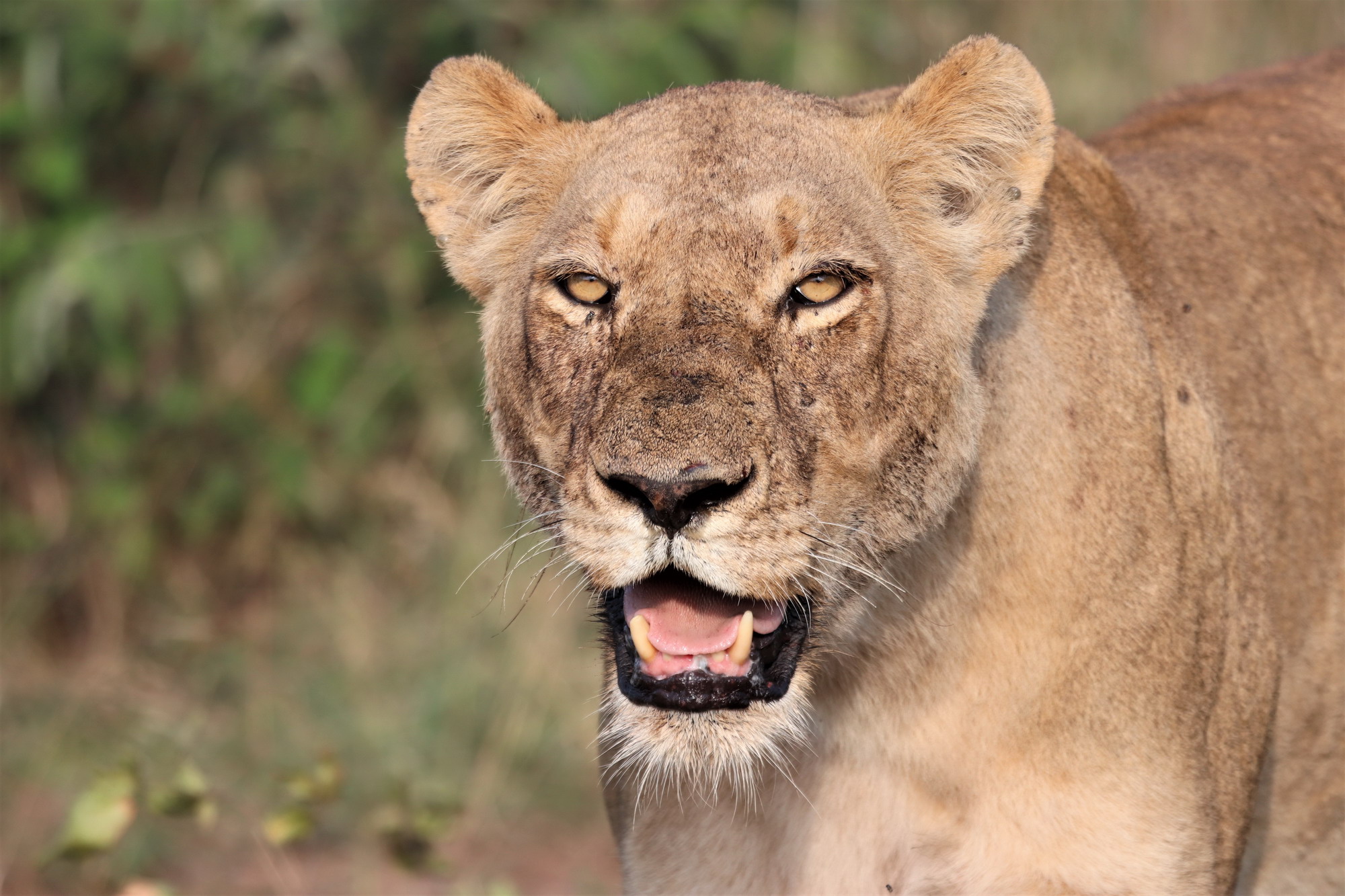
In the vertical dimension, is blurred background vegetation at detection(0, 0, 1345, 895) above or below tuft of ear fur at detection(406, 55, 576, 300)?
below

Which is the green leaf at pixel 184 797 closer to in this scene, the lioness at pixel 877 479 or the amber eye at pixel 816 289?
the lioness at pixel 877 479

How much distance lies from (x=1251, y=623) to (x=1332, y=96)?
1.56 meters

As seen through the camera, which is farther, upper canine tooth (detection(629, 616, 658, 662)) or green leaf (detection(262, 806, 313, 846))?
green leaf (detection(262, 806, 313, 846))

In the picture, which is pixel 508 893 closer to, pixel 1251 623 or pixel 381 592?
pixel 1251 623

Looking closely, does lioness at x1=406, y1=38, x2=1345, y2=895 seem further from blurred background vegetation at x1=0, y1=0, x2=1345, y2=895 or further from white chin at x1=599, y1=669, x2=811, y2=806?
blurred background vegetation at x1=0, y1=0, x2=1345, y2=895

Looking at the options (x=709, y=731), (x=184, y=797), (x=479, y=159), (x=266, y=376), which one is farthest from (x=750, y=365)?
(x=266, y=376)

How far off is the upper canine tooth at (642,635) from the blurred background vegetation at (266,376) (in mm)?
3225

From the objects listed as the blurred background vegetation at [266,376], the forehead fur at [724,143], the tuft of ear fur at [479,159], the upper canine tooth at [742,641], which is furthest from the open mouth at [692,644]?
the blurred background vegetation at [266,376]

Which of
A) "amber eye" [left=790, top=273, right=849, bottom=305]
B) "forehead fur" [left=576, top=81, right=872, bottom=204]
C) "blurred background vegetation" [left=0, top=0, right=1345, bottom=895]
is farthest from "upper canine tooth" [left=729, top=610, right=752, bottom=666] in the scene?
"blurred background vegetation" [left=0, top=0, right=1345, bottom=895]

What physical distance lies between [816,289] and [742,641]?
1.87 feet

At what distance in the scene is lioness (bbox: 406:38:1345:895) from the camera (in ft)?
8.54

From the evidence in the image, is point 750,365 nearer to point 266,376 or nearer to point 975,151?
point 975,151

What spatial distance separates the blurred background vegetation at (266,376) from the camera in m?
6.06

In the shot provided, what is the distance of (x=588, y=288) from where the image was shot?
2.83m
